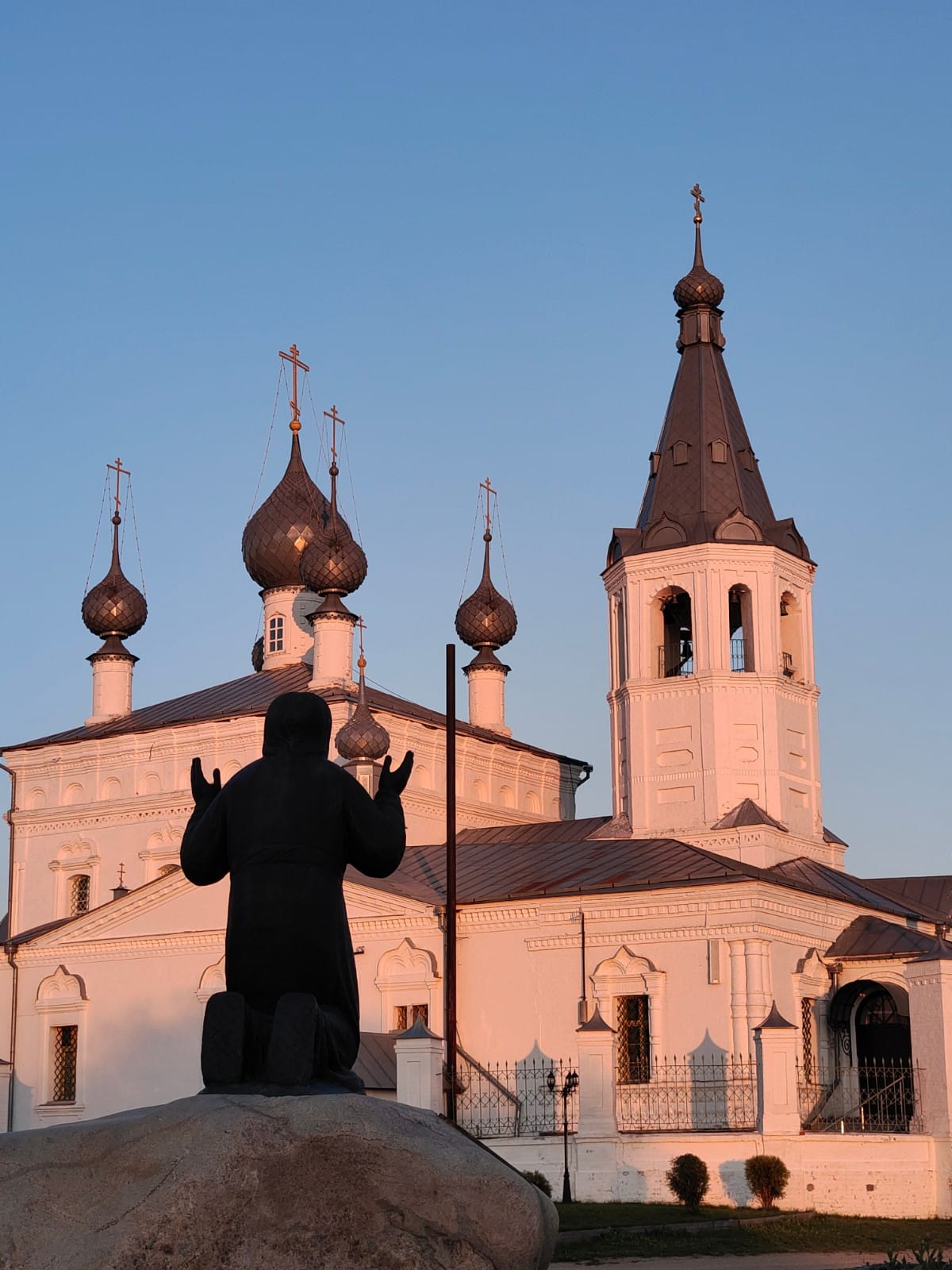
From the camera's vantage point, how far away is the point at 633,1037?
24.7 m

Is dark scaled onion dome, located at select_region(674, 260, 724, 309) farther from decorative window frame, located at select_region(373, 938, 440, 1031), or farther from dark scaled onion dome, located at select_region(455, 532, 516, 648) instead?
decorative window frame, located at select_region(373, 938, 440, 1031)

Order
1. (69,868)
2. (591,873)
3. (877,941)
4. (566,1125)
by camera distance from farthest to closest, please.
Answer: (69,868) → (591,873) → (877,941) → (566,1125)

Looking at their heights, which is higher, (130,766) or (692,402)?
(692,402)

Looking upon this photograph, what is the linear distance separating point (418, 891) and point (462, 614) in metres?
11.4

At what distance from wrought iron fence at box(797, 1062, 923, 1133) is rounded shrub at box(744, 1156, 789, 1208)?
140 cm

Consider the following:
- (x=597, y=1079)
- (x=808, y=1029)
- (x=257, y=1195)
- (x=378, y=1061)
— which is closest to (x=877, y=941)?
(x=808, y=1029)

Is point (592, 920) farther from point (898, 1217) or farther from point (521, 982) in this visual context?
point (898, 1217)

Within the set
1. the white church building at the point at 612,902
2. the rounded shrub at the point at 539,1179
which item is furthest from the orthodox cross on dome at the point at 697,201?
the rounded shrub at the point at 539,1179

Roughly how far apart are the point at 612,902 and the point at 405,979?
3282 mm

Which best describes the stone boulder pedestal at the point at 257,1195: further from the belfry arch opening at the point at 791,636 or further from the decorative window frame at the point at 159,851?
the decorative window frame at the point at 159,851

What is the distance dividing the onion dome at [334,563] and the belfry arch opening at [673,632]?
258 inches

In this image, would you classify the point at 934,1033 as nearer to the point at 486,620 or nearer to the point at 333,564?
the point at 333,564

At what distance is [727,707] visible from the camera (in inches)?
1097

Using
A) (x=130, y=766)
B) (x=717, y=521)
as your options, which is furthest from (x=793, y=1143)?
(x=130, y=766)
